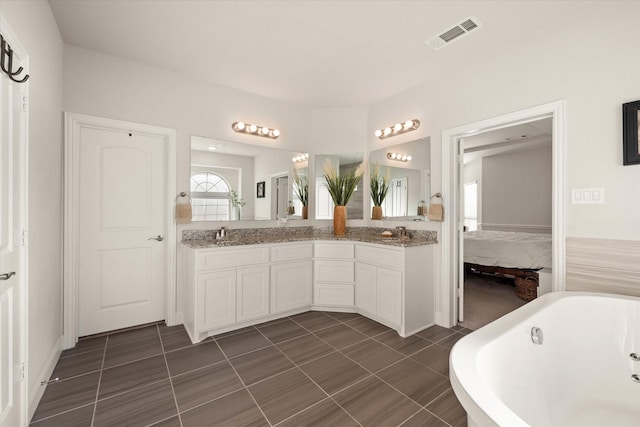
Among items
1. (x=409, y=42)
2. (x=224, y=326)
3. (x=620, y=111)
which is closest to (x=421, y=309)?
(x=224, y=326)

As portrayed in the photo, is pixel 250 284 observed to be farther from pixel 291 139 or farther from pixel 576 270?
pixel 576 270

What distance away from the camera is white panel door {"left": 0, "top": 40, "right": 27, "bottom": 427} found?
4.14 feet

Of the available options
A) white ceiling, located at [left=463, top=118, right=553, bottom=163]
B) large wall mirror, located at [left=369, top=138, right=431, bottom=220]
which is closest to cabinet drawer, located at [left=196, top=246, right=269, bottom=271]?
large wall mirror, located at [left=369, top=138, right=431, bottom=220]

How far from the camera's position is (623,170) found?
180 centimetres

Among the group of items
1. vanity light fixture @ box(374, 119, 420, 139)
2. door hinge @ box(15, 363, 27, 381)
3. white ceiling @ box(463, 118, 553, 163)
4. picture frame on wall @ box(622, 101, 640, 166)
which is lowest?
door hinge @ box(15, 363, 27, 381)

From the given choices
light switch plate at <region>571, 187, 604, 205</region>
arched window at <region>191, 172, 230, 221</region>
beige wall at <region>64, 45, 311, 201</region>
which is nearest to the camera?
light switch plate at <region>571, 187, 604, 205</region>

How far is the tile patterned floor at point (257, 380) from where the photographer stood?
5.18 ft

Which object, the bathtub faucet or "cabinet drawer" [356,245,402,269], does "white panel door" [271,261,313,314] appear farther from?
the bathtub faucet

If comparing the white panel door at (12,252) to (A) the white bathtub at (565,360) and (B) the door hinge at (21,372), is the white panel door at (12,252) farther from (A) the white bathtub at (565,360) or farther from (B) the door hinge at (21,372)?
(A) the white bathtub at (565,360)

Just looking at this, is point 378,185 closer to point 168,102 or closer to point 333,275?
point 333,275

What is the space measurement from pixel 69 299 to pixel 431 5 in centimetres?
370

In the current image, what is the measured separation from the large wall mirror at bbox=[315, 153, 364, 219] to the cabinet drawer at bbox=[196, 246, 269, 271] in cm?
116

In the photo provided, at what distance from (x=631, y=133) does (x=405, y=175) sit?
1859mm

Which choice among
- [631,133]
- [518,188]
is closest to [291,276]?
[631,133]
